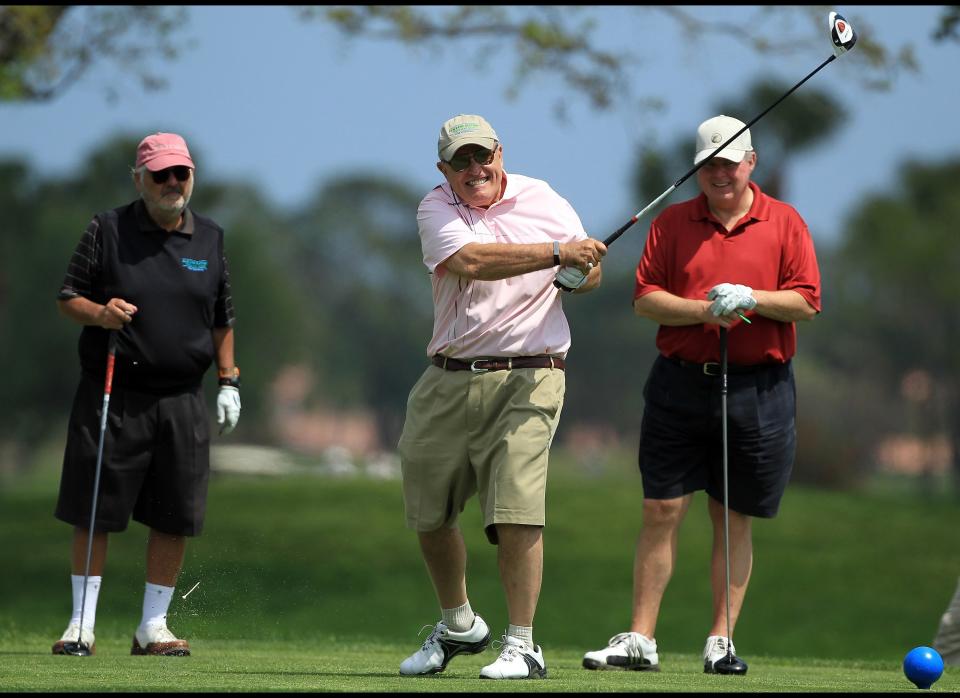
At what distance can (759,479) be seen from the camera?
7.32 meters

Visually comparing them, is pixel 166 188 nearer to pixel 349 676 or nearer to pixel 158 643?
pixel 158 643

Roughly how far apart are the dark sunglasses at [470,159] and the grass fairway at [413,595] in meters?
1.86

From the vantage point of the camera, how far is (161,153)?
7418mm

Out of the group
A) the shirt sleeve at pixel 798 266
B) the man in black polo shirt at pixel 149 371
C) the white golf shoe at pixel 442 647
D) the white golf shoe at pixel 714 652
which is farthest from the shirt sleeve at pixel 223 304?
the white golf shoe at pixel 714 652

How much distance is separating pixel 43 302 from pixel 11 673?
156 ft

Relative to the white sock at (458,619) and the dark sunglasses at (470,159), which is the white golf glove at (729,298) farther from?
the white sock at (458,619)

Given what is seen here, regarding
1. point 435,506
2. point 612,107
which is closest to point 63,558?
point 612,107

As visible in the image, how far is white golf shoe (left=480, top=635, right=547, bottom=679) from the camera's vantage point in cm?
606

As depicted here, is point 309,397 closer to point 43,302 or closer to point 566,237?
point 43,302

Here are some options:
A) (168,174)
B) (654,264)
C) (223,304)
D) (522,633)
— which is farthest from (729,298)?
(168,174)

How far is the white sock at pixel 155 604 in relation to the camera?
24.8 ft

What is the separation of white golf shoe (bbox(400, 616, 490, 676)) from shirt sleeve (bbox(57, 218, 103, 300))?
2.25 meters

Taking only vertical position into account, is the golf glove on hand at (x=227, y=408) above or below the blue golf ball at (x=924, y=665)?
above

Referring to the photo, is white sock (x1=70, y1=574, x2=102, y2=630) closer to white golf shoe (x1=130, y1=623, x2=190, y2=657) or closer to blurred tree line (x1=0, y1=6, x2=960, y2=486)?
white golf shoe (x1=130, y1=623, x2=190, y2=657)
